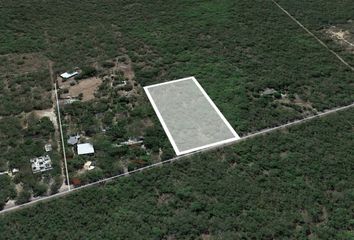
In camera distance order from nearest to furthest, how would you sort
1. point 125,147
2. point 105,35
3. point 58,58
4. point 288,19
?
1. point 125,147
2. point 58,58
3. point 105,35
4. point 288,19

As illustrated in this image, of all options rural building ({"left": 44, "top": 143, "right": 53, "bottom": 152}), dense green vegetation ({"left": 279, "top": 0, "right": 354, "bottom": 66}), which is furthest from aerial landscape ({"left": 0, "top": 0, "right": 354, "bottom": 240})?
dense green vegetation ({"left": 279, "top": 0, "right": 354, "bottom": 66})

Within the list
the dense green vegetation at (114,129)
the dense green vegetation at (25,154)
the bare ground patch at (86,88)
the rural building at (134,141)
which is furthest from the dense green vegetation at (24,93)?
the rural building at (134,141)

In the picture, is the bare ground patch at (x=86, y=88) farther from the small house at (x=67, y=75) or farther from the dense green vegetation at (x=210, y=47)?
the dense green vegetation at (x=210, y=47)

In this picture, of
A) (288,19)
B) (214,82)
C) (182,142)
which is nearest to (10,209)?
(182,142)

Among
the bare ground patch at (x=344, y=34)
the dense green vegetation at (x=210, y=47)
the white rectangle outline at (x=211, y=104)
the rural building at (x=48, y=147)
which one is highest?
the bare ground patch at (x=344, y=34)

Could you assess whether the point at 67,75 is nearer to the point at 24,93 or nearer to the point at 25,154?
the point at 24,93

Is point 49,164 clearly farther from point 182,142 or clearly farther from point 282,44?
point 282,44
